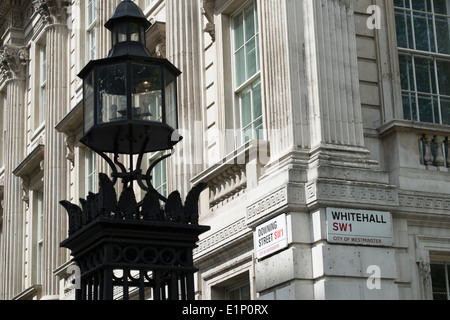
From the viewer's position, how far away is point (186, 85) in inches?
684

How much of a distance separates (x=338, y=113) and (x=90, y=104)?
5.20 m

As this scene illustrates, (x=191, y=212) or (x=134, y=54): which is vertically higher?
(x=134, y=54)

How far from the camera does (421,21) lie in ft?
49.5

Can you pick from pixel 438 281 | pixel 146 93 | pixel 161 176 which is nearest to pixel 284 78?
pixel 438 281

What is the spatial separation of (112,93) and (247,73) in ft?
24.0

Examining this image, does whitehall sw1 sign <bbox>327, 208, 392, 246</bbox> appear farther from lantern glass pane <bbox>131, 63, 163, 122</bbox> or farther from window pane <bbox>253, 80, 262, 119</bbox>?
lantern glass pane <bbox>131, 63, 163, 122</bbox>

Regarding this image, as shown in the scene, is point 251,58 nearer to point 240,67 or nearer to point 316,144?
point 240,67

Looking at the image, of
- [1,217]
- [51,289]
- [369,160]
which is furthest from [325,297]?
[1,217]

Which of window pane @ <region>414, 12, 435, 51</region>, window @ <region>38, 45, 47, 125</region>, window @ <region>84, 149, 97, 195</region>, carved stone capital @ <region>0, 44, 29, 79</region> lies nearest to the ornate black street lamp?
window pane @ <region>414, 12, 435, 51</region>

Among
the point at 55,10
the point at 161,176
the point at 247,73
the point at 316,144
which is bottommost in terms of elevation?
the point at 316,144

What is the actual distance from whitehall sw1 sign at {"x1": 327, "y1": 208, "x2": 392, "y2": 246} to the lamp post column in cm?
1224

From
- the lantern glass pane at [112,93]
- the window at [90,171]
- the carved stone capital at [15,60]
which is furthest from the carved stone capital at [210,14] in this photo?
the carved stone capital at [15,60]

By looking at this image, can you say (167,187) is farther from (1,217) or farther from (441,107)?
(1,217)

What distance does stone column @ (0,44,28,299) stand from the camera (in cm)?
2773
